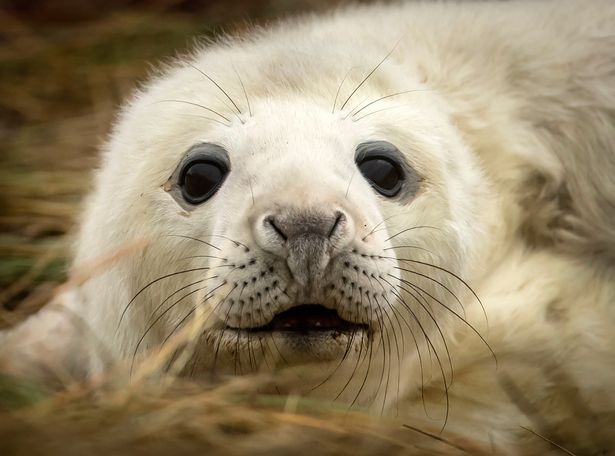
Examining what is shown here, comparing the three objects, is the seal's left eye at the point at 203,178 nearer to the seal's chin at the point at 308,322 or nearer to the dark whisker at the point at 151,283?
the dark whisker at the point at 151,283

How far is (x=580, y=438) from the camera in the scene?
101 inches

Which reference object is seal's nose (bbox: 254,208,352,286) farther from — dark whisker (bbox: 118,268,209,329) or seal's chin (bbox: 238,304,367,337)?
dark whisker (bbox: 118,268,209,329)

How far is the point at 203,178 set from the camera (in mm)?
2568

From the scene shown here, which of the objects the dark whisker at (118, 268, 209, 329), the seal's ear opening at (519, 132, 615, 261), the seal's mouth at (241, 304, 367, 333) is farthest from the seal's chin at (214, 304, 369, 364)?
the seal's ear opening at (519, 132, 615, 261)

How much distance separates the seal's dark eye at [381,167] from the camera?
259cm

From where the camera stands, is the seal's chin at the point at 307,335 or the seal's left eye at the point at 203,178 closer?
the seal's chin at the point at 307,335

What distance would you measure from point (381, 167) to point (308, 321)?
55 centimetres

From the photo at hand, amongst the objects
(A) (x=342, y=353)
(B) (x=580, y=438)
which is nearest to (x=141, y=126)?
(A) (x=342, y=353)

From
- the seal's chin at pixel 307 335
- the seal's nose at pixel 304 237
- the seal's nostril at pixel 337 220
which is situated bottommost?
the seal's chin at pixel 307 335

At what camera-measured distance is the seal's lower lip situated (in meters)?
2.26

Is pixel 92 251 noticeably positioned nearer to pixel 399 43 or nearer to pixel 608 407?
pixel 399 43

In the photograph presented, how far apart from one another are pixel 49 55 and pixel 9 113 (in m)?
0.68

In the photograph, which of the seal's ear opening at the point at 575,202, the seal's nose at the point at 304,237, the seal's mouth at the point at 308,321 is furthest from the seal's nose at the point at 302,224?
the seal's ear opening at the point at 575,202

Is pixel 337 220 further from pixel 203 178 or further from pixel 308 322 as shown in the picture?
pixel 203 178
